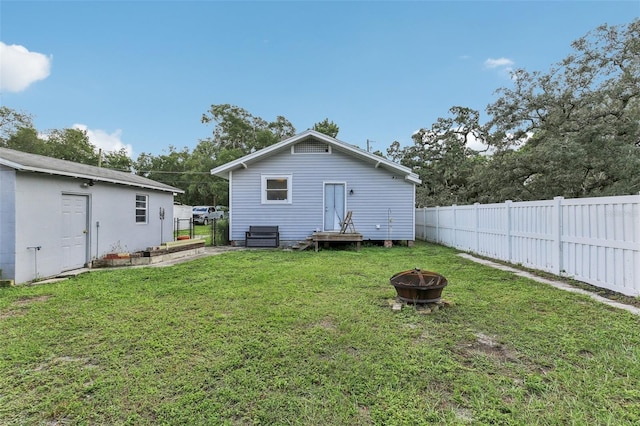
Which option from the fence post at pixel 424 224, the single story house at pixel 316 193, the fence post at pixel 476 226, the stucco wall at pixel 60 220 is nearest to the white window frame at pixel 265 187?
the single story house at pixel 316 193

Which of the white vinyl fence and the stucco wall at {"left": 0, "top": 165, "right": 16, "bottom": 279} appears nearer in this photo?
the white vinyl fence

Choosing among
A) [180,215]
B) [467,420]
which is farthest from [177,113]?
[467,420]

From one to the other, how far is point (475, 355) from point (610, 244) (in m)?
3.62

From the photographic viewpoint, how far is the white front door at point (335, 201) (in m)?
12.3

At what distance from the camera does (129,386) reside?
246 centimetres

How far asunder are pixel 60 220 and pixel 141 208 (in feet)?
10.8

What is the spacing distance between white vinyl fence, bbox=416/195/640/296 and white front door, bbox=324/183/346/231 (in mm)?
4757

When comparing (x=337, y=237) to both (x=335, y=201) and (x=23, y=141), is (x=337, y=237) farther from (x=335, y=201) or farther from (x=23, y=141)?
(x=23, y=141)

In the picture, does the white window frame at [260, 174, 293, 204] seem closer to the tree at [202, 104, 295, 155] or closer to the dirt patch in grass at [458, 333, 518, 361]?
the dirt patch in grass at [458, 333, 518, 361]

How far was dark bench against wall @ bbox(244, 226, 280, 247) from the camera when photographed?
38.4 feet

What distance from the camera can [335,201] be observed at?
12297mm

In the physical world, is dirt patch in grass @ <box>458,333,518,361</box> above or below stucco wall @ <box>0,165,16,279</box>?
below

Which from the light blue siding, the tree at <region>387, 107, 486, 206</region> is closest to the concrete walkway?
the light blue siding

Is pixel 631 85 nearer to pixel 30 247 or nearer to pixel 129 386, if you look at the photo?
pixel 129 386
